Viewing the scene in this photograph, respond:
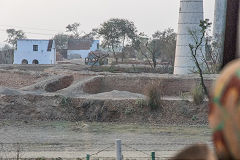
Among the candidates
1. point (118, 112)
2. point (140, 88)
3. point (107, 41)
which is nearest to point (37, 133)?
point (118, 112)

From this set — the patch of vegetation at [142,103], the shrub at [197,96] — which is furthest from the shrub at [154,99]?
the shrub at [197,96]

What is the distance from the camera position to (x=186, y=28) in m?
33.1

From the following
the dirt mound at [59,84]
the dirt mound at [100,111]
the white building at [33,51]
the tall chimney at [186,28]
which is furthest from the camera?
the white building at [33,51]

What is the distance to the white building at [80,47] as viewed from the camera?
74.4 meters

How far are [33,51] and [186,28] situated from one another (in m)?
30.3

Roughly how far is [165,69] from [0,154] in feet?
94.6

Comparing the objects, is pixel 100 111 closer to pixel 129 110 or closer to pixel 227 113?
pixel 129 110

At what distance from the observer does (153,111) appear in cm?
2017

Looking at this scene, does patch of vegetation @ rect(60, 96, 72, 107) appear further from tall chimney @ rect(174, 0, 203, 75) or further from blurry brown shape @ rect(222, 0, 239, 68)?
blurry brown shape @ rect(222, 0, 239, 68)

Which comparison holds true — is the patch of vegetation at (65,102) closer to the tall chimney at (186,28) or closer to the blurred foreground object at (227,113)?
the tall chimney at (186,28)

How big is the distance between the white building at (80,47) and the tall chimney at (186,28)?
40381 millimetres

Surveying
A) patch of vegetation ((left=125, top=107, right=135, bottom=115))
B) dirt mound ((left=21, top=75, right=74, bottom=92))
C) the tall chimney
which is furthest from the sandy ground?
the tall chimney

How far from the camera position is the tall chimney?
32.7 meters

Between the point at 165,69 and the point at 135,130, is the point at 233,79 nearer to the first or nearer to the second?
the point at 135,130
